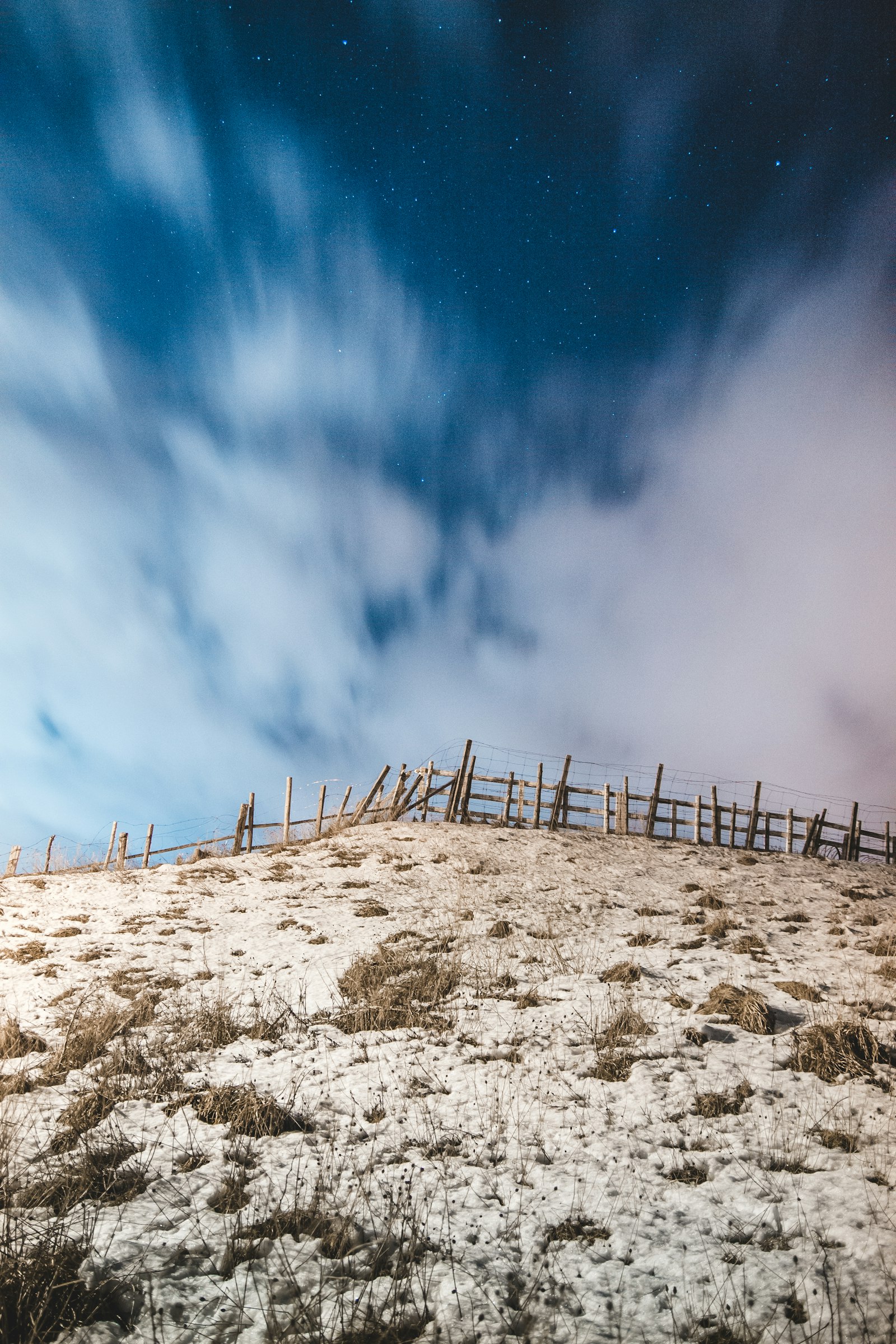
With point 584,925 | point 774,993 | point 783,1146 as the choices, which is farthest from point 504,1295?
point 584,925

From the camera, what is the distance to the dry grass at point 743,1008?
6.43m

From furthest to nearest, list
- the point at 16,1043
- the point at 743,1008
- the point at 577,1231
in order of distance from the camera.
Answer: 1. the point at 743,1008
2. the point at 16,1043
3. the point at 577,1231

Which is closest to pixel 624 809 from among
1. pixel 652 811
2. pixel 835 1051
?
pixel 652 811

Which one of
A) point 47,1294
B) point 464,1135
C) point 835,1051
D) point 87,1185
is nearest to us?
point 47,1294

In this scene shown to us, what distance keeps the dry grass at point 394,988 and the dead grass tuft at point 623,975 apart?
1.96 meters

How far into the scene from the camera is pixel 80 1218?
3.66 metres

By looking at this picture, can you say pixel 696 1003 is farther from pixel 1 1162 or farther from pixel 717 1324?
pixel 1 1162

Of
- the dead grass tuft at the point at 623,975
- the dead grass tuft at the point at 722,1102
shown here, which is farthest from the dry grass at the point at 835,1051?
the dead grass tuft at the point at 623,975

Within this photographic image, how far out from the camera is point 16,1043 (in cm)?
643

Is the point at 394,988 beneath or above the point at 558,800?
beneath

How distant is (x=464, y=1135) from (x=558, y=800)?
16616mm

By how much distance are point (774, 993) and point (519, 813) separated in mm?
13736

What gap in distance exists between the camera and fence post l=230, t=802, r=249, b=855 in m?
21.2

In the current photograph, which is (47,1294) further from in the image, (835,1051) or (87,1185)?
(835,1051)
